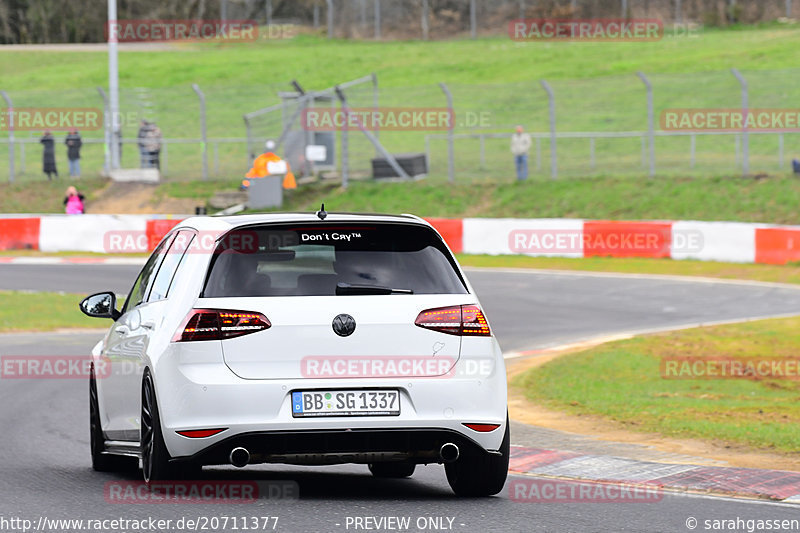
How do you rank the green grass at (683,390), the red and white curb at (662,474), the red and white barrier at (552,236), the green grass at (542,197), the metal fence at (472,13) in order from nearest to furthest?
the red and white curb at (662,474)
the green grass at (683,390)
the red and white barrier at (552,236)
the green grass at (542,197)
the metal fence at (472,13)

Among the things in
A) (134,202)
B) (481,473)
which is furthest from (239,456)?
(134,202)

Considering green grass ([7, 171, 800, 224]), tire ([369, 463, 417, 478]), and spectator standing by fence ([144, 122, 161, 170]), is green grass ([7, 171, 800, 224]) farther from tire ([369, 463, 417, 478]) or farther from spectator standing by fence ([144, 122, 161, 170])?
tire ([369, 463, 417, 478])

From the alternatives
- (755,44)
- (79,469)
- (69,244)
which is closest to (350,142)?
(69,244)

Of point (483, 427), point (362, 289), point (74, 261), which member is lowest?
point (74, 261)

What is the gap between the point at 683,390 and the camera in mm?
13898

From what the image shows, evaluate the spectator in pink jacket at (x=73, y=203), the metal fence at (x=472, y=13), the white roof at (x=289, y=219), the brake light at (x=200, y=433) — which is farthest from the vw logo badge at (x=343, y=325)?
the metal fence at (x=472, y=13)

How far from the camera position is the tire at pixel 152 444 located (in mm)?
7336

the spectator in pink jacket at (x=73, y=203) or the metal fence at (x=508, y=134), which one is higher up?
the metal fence at (x=508, y=134)

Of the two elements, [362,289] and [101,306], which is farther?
[101,306]

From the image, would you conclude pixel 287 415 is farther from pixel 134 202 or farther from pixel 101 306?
pixel 134 202

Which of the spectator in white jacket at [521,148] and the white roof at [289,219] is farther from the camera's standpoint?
the spectator in white jacket at [521,148]

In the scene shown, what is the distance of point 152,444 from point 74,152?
34.4m

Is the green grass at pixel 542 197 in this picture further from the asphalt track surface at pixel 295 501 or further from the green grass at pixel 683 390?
the asphalt track surface at pixel 295 501

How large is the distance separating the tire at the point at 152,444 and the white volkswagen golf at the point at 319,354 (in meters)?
0.01
